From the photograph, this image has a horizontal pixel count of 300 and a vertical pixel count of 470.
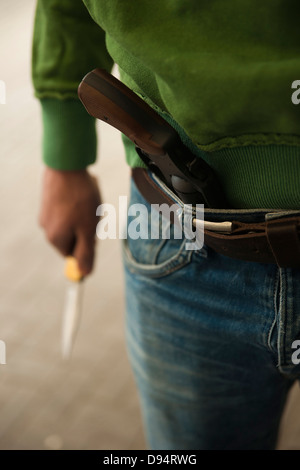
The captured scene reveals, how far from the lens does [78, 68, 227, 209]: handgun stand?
0.49 meters

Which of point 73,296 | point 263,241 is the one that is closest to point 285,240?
point 263,241

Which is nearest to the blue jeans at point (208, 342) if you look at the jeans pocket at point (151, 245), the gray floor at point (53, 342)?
the jeans pocket at point (151, 245)

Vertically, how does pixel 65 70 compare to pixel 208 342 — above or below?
above

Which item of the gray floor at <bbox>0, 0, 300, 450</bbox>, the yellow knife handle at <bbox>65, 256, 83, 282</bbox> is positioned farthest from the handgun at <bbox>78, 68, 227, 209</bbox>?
the gray floor at <bbox>0, 0, 300, 450</bbox>

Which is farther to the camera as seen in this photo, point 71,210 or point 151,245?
point 71,210

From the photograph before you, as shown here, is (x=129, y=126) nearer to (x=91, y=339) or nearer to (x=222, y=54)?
(x=222, y=54)

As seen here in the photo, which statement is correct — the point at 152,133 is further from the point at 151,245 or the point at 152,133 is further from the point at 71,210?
the point at 71,210

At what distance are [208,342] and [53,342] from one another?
1219mm

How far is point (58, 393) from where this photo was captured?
160 centimetres

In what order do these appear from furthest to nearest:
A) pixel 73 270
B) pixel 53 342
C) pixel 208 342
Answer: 1. pixel 53 342
2. pixel 73 270
3. pixel 208 342

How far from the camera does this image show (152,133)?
50 cm

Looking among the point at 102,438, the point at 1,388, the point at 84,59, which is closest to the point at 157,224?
the point at 84,59

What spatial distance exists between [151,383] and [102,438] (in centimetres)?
85

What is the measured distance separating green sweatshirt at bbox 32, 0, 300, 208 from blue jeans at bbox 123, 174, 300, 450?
8 cm
